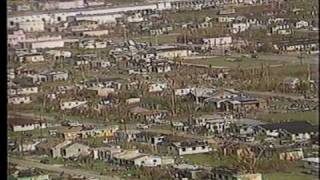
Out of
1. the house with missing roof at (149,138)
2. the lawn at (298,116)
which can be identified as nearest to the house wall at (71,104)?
the house with missing roof at (149,138)

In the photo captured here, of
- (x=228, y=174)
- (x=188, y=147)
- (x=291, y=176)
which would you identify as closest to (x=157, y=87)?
(x=188, y=147)

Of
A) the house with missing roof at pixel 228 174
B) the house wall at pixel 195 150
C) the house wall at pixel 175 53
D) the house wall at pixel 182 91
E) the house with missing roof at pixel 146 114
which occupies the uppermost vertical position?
the house wall at pixel 175 53

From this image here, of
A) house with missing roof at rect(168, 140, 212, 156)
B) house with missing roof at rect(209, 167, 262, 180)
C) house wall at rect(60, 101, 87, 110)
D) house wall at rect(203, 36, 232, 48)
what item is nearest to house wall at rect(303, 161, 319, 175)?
house with missing roof at rect(209, 167, 262, 180)

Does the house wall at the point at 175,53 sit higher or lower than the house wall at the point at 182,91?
higher

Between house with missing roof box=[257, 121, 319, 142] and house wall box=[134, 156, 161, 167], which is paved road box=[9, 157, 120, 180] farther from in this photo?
house with missing roof box=[257, 121, 319, 142]

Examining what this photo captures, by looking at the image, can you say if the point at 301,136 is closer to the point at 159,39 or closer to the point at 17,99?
the point at 159,39

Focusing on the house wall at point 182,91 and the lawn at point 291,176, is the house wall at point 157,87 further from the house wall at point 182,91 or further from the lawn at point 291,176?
the lawn at point 291,176

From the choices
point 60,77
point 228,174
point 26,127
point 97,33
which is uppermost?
point 97,33

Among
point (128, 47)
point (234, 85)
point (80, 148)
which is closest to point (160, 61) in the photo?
point (128, 47)
